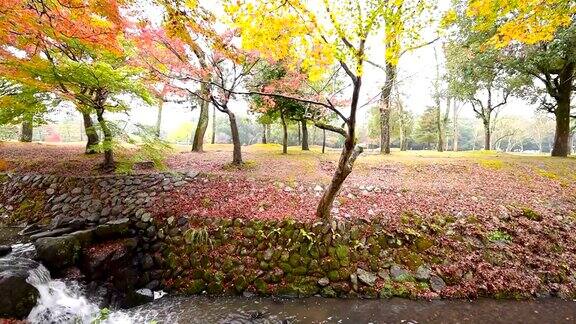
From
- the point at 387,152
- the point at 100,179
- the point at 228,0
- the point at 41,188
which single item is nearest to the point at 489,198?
the point at 387,152

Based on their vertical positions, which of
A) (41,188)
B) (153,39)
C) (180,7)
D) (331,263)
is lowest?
(331,263)

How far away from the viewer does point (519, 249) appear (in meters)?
7.30

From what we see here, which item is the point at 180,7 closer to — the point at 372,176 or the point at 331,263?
the point at 331,263

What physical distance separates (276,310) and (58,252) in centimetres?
498

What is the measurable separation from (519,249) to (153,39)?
13.6 m

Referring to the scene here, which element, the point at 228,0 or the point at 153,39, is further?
the point at 153,39

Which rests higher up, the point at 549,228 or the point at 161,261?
the point at 549,228

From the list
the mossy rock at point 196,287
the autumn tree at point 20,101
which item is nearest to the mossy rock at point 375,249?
the mossy rock at point 196,287

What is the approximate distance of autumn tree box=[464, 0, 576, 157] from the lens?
5461 millimetres

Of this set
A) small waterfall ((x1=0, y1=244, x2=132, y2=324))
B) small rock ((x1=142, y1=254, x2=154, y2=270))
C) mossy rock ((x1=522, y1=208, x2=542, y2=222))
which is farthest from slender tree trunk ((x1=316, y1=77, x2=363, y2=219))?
mossy rock ((x1=522, y1=208, x2=542, y2=222))

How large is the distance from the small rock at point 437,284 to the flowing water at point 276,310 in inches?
12.4

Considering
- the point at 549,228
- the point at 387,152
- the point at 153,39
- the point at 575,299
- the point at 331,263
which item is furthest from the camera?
the point at 387,152

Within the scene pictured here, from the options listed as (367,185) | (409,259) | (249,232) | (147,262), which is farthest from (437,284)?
(147,262)

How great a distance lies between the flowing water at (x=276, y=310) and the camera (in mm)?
5488
